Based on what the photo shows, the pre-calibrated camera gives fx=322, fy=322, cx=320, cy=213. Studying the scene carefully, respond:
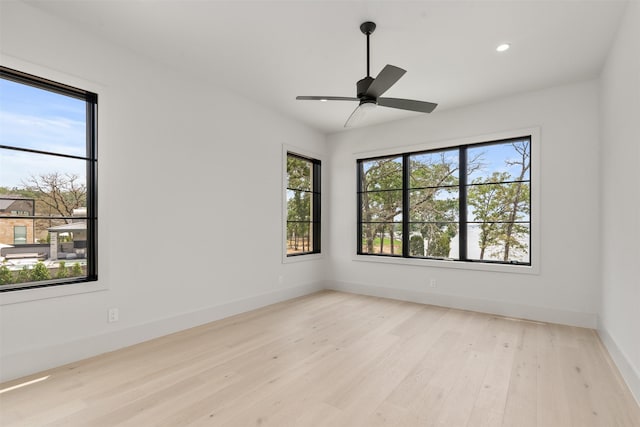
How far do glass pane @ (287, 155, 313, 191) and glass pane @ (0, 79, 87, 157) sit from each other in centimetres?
285

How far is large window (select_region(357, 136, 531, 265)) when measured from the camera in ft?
13.9

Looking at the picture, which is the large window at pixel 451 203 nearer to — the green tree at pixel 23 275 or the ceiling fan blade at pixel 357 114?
the ceiling fan blade at pixel 357 114

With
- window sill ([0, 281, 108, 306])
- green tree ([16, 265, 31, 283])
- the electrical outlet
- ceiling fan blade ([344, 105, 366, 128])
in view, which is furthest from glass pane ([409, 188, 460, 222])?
green tree ([16, 265, 31, 283])

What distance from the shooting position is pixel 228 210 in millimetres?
4109

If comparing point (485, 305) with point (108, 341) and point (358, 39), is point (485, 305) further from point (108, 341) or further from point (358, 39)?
point (108, 341)

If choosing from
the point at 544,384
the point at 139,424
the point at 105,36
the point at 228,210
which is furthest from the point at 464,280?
the point at 105,36

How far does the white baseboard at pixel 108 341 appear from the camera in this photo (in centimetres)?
245

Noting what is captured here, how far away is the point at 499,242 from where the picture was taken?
433 cm

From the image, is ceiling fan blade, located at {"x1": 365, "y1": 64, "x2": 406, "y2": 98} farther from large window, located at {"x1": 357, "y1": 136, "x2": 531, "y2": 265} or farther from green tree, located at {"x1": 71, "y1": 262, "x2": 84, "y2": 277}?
green tree, located at {"x1": 71, "y1": 262, "x2": 84, "y2": 277}

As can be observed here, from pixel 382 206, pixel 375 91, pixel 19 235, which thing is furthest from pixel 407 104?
pixel 19 235

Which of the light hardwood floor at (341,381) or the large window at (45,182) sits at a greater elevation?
the large window at (45,182)

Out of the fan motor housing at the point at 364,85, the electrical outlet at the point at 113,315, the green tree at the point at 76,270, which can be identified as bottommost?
the electrical outlet at the point at 113,315

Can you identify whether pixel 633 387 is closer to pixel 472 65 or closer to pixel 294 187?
pixel 472 65

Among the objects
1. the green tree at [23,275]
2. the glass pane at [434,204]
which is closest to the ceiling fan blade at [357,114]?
the glass pane at [434,204]
